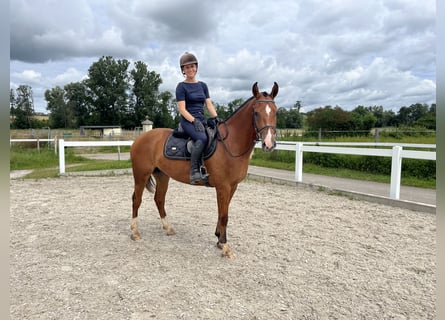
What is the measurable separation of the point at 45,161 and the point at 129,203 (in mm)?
9690

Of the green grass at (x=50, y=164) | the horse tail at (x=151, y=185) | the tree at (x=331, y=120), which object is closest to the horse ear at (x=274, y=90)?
the horse tail at (x=151, y=185)

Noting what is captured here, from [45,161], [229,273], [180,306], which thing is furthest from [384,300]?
[45,161]

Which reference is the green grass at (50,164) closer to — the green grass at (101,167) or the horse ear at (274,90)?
the green grass at (101,167)

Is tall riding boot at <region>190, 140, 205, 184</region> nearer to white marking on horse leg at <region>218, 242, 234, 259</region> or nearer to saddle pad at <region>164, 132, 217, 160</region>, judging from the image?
saddle pad at <region>164, 132, 217, 160</region>

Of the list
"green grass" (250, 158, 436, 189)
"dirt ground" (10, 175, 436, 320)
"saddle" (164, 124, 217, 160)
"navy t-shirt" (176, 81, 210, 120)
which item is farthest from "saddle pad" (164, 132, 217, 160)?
"green grass" (250, 158, 436, 189)

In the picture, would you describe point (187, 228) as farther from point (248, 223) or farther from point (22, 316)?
point (22, 316)

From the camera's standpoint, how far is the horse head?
3.33 meters

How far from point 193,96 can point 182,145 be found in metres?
0.71

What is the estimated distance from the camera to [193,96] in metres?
3.94

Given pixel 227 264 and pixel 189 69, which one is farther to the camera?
pixel 189 69

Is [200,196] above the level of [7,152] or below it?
below

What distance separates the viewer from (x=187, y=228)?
16.2 feet

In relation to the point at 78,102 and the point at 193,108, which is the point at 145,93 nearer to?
the point at 78,102

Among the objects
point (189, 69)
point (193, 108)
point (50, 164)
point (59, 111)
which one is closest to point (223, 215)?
point (193, 108)
